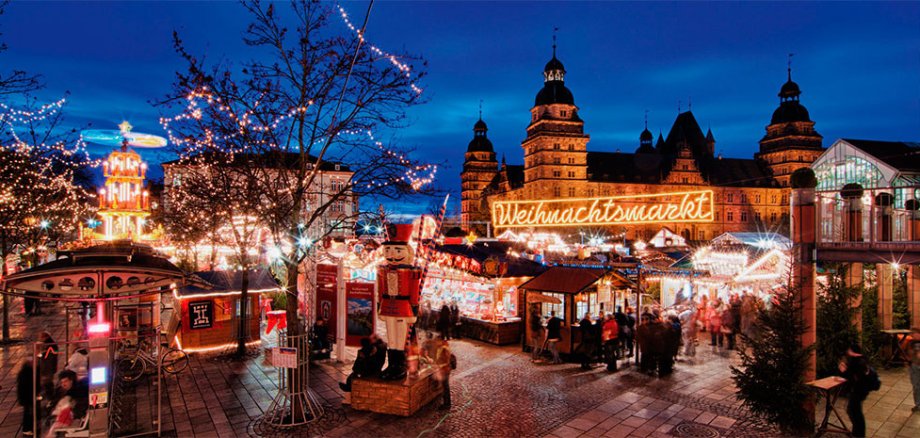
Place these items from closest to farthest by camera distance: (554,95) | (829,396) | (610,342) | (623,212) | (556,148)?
(829,396) < (610,342) < (623,212) < (556,148) < (554,95)

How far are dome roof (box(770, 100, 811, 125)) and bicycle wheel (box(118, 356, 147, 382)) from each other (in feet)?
333

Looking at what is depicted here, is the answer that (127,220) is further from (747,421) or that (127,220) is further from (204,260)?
(204,260)

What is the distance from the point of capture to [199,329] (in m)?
15.8

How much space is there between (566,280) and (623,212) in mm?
2663

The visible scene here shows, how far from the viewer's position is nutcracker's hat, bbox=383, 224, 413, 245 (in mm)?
10484

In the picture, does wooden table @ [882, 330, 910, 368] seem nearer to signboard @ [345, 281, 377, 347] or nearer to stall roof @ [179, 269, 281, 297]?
signboard @ [345, 281, 377, 347]

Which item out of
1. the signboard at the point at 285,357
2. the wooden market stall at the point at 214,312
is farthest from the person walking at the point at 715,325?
the wooden market stall at the point at 214,312

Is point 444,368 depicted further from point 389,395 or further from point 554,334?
point 554,334

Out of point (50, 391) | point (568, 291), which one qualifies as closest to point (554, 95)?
point (568, 291)

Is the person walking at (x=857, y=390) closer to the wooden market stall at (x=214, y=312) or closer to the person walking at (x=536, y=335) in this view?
the person walking at (x=536, y=335)

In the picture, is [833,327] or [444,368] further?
[833,327]


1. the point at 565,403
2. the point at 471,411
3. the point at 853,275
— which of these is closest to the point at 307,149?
the point at 471,411

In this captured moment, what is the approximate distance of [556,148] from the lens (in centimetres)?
7594

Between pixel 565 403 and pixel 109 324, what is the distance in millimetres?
8320
